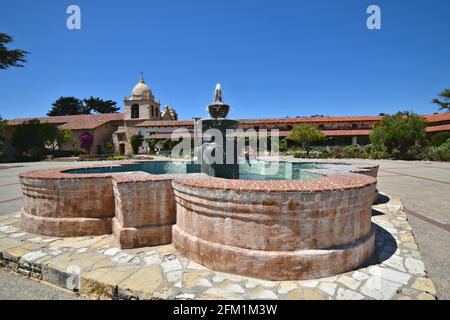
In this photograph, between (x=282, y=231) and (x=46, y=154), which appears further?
(x=46, y=154)

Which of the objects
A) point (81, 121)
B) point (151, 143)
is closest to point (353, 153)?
point (151, 143)

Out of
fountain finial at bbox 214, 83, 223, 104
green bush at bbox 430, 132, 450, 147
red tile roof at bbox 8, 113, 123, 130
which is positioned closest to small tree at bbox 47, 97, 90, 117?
red tile roof at bbox 8, 113, 123, 130

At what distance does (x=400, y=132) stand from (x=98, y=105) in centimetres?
6153

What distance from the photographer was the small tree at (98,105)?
57938 millimetres

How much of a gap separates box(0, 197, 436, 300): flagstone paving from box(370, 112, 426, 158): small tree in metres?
25.4

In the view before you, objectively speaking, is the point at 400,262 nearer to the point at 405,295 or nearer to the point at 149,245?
the point at 405,295

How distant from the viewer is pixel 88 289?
3.04m

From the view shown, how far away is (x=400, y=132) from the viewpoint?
24.3 m

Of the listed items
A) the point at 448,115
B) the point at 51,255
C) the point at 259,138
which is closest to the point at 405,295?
the point at 51,255

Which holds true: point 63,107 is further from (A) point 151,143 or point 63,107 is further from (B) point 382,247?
(B) point 382,247

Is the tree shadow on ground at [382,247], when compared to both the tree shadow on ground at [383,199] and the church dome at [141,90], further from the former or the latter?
the church dome at [141,90]

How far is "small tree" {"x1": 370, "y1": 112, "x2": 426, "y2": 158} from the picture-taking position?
2439 cm

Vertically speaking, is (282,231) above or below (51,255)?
above
